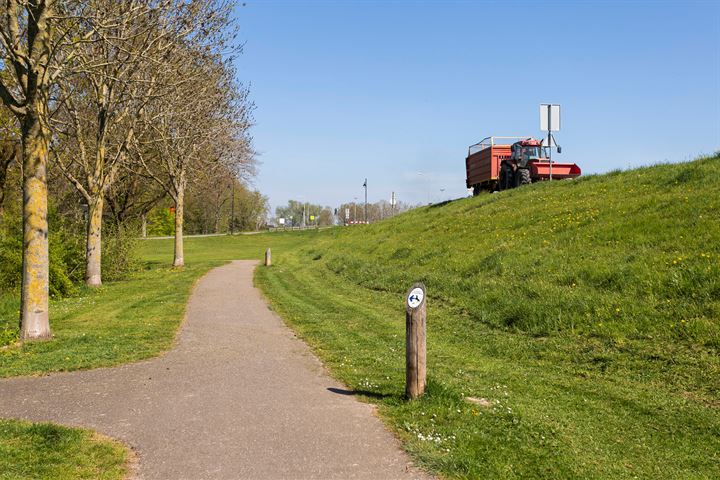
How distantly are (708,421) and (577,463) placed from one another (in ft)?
6.37

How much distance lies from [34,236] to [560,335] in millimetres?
8899

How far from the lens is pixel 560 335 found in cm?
920

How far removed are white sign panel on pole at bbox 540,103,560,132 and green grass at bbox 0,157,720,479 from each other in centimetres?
412

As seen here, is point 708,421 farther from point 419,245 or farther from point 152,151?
point 152,151

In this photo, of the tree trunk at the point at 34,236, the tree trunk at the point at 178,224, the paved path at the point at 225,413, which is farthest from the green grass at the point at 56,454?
the tree trunk at the point at 178,224

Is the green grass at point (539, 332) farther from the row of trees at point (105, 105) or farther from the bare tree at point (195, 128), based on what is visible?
the bare tree at point (195, 128)

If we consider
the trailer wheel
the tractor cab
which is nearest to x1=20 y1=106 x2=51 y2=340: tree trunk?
the tractor cab

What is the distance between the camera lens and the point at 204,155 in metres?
29.8

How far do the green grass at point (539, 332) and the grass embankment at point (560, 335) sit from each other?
3cm

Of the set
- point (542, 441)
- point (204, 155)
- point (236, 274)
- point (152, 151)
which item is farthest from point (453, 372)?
point (152, 151)

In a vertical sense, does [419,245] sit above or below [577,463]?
above

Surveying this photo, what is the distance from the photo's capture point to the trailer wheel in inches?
1154

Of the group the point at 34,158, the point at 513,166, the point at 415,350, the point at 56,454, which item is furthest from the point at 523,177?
the point at 56,454

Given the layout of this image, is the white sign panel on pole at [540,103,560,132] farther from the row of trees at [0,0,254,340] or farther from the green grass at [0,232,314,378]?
the green grass at [0,232,314,378]
